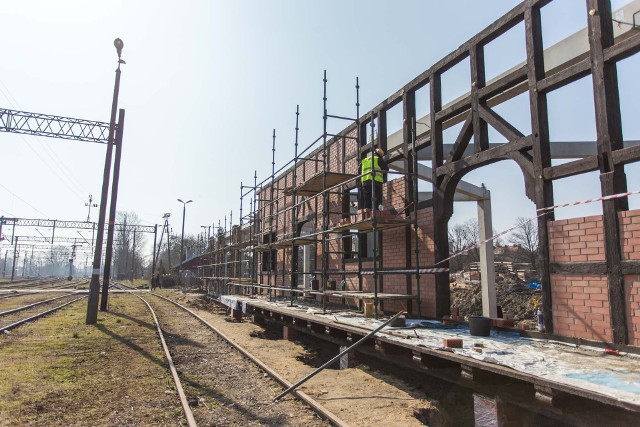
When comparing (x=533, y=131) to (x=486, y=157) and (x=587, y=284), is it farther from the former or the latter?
(x=587, y=284)

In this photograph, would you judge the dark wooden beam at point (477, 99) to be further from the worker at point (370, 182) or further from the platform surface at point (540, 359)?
the platform surface at point (540, 359)

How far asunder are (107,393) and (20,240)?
212 feet

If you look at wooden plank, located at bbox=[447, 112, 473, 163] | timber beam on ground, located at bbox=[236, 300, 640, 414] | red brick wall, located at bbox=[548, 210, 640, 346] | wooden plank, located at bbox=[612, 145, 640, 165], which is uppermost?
wooden plank, located at bbox=[447, 112, 473, 163]

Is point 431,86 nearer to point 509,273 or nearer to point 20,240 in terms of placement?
point 509,273

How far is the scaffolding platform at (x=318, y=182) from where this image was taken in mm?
11234

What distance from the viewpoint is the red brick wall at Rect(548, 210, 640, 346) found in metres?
5.14

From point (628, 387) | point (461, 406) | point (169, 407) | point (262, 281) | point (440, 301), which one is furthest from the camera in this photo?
point (262, 281)

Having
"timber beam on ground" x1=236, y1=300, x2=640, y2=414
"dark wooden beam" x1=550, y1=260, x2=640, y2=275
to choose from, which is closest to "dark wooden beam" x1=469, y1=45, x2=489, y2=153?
"dark wooden beam" x1=550, y1=260, x2=640, y2=275

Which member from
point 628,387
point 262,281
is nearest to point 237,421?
point 628,387

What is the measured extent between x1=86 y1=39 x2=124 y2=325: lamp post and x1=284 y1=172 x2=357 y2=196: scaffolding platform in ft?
20.5

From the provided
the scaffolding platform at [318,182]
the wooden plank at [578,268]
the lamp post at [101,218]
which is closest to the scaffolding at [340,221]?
the scaffolding platform at [318,182]

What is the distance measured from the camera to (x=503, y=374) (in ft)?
13.9

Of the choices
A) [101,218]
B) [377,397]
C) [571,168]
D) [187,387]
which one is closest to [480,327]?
[377,397]

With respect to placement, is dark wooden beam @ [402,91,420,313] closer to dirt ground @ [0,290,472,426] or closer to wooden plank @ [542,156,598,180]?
dirt ground @ [0,290,472,426]
